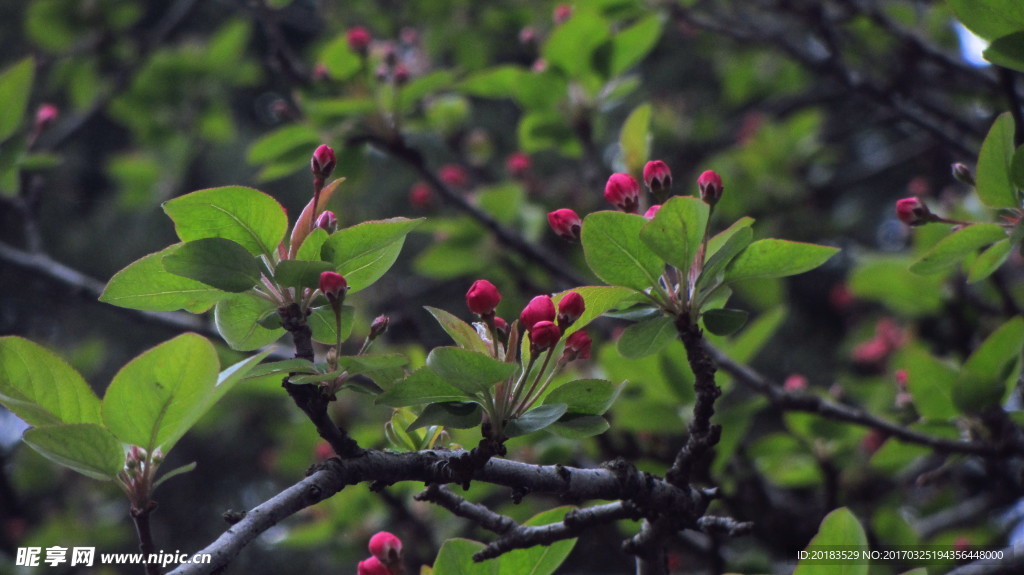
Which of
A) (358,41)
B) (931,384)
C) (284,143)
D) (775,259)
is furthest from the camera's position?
(358,41)

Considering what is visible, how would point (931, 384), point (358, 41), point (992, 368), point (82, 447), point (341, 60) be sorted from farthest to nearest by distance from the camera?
point (341, 60) < point (358, 41) < point (931, 384) < point (992, 368) < point (82, 447)

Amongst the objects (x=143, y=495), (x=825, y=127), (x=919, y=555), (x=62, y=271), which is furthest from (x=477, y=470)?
(x=825, y=127)

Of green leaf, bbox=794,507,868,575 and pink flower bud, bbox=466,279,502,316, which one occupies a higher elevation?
pink flower bud, bbox=466,279,502,316

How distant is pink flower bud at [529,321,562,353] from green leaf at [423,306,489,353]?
94mm

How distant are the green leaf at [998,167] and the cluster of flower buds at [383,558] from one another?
1.16m

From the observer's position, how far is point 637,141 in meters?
1.73

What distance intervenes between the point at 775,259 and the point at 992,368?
2.91ft

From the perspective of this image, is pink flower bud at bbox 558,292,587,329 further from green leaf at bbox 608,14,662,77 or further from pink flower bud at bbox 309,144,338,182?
green leaf at bbox 608,14,662,77

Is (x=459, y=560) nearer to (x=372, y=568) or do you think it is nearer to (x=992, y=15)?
(x=372, y=568)

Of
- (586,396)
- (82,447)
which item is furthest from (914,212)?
(82,447)

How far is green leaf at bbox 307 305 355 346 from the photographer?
126 cm

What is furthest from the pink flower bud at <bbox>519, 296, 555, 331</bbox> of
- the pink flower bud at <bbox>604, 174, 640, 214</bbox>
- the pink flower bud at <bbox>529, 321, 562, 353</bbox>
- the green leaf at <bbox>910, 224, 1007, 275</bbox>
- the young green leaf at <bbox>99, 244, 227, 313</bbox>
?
the green leaf at <bbox>910, 224, 1007, 275</bbox>

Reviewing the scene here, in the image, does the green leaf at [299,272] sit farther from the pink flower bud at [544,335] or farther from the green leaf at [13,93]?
the green leaf at [13,93]

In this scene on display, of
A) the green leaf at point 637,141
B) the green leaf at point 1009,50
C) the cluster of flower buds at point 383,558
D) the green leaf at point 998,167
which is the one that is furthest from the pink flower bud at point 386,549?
the green leaf at point 1009,50
